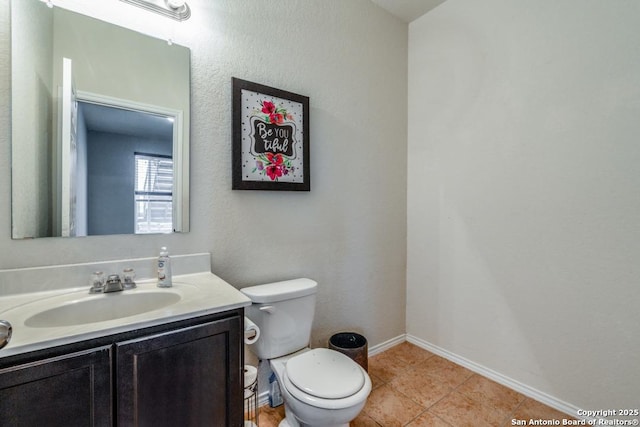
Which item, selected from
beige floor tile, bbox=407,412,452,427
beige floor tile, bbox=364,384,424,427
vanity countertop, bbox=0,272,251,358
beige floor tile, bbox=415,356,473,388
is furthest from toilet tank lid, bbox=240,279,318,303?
beige floor tile, bbox=415,356,473,388

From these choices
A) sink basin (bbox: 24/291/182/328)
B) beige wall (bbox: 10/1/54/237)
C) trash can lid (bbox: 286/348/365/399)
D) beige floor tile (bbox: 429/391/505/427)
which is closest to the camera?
sink basin (bbox: 24/291/182/328)

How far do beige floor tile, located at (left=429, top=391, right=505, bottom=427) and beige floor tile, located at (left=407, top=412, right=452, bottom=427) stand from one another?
3cm

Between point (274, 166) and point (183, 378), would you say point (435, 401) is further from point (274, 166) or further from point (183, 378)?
point (274, 166)

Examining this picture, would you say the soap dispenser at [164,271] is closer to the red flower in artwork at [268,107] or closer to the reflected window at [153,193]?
the reflected window at [153,193]

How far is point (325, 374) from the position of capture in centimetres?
139

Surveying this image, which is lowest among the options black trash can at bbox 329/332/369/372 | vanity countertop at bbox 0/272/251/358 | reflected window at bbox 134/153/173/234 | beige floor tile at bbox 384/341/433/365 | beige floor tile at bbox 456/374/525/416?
beige floor tile at bbox 456/374/525/416

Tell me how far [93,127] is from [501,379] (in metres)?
2.76

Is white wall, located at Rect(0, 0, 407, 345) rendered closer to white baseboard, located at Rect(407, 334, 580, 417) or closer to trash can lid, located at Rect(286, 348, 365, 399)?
white baseboard, located at Rect(407, 334, 580, 417)

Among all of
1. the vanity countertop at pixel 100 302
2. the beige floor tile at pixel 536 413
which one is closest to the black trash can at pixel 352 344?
the beige floor tile at pixel 536 413

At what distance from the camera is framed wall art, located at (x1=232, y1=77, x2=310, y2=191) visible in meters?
1.63

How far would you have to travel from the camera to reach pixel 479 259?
6.85 feet

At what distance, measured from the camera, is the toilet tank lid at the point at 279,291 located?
1512 millimetres

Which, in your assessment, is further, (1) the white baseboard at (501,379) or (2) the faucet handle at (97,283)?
(1) the white baseboard at (501,379)

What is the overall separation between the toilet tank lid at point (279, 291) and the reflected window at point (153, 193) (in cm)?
53
